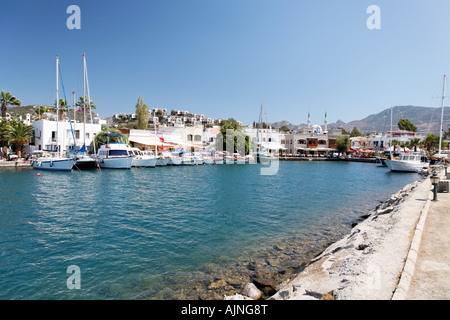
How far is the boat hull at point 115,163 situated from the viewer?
39.0 meters

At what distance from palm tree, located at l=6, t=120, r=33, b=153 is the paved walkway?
5379 cm

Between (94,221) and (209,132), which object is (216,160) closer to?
(209,132)

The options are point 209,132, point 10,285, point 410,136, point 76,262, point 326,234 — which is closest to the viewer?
point 10,285

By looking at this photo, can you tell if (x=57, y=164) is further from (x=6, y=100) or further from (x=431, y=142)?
(x=431, y=142)

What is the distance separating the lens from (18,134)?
138 ft

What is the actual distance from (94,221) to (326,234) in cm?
1242

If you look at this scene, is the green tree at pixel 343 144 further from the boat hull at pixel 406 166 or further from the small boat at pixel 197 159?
the small boat at pixel 197 159

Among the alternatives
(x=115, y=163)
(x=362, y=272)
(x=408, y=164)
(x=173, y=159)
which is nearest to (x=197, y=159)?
(x=173, y=159)

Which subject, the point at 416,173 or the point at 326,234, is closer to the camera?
the point at 326,234

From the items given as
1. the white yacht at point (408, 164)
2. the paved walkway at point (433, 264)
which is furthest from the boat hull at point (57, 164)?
the white yacht at point (408, 164)

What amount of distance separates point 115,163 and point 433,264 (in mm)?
40074
